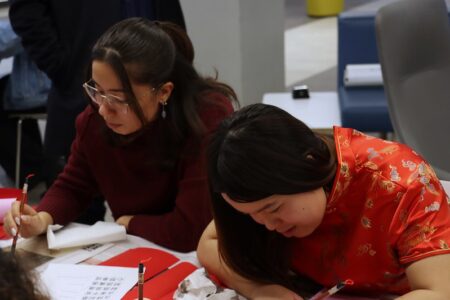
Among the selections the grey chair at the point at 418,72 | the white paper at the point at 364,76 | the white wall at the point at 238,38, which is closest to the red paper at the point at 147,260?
the grey chair at the point at 418,72

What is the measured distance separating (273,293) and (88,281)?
403 millimetres

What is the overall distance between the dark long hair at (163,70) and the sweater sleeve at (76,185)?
5.6 inches

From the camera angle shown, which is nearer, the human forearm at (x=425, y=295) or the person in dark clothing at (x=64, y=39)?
the human forearm at (x=425, y=295)

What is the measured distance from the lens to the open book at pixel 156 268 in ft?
4.49

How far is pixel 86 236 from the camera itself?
1589mm

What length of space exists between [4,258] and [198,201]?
1017 millimetres

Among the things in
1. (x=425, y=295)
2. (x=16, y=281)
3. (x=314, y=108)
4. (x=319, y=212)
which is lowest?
(x=314, y=108)

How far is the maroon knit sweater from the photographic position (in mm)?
1667

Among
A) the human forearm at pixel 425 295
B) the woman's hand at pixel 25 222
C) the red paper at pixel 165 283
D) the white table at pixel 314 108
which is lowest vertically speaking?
the white table at pixel 314 108

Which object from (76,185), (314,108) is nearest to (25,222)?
(76,185)

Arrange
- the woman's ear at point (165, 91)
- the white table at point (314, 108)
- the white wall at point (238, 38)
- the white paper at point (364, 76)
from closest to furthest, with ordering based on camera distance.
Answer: the woman's ear at point (165, 91) → the white table at point (314, 108) → the white paper at point (364, 76) → the white wall at point (238, 38)

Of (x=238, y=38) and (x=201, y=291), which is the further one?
(x=238, y=38)

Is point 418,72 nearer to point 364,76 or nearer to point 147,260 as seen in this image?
point 364,76

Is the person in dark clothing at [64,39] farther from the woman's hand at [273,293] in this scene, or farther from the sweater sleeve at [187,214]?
the woman's hand at [273,293]
